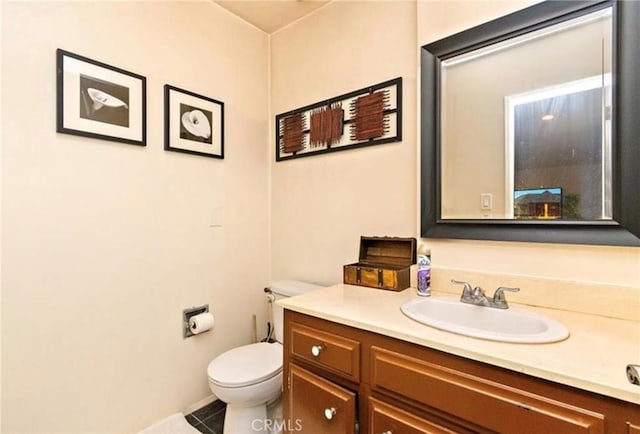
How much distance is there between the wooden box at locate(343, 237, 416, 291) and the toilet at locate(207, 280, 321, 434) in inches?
23.9

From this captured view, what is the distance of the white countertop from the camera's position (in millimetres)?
719

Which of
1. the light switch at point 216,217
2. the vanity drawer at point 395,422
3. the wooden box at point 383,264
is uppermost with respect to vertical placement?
the light switch at point 216,217

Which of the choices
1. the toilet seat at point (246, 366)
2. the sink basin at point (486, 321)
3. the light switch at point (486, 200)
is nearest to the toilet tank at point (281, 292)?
the toilet seat at point (246, 366)

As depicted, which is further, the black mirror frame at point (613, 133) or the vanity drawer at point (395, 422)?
the black mirror frame at point (613, 133)

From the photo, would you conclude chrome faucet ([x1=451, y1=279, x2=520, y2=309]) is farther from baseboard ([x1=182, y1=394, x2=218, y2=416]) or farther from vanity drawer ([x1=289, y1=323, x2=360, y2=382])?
baseboard ([x1=182, y1=394, x2=218, y2=416])

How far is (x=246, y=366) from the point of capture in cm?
162

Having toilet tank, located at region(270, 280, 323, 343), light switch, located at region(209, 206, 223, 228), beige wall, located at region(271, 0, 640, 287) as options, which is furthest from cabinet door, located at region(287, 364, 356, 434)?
light switch, located at region(209, 206, 223, 228)

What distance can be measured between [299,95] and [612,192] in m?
1.74

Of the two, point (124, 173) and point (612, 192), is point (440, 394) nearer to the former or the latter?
point (612, 192)

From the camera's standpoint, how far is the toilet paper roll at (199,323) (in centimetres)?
184

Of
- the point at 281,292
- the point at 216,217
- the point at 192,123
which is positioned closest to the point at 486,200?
the point at 281,292

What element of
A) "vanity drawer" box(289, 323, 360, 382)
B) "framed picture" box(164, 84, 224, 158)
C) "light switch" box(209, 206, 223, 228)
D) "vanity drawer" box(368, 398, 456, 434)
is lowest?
"vanity drawer" box(368, 398, 456, 434)

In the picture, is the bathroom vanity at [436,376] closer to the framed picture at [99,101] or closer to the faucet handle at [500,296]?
the faucet handle at [500,296]

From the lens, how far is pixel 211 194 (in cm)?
199
